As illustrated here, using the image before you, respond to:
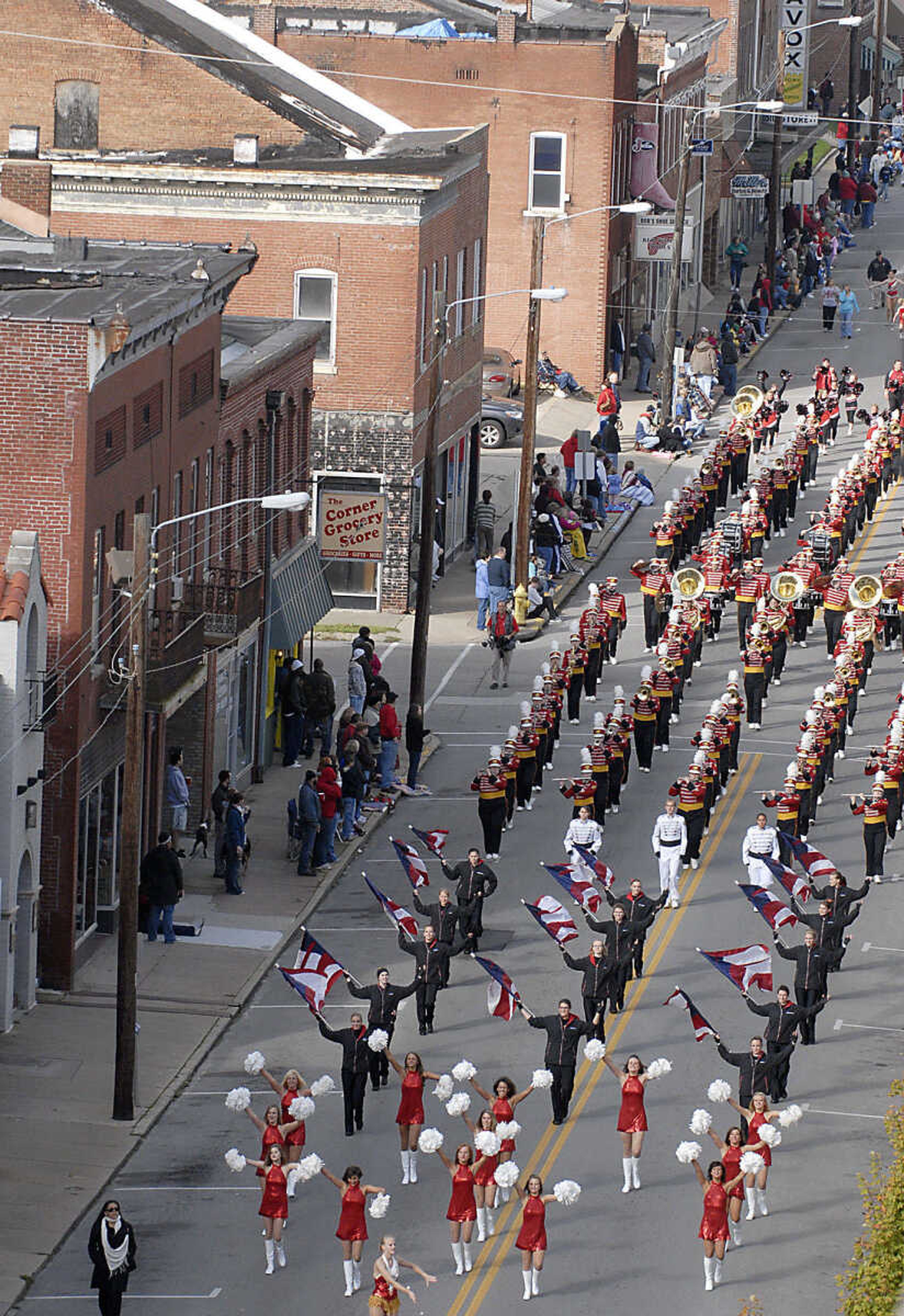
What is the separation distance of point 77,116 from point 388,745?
63.2 ft

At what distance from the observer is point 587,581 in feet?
189

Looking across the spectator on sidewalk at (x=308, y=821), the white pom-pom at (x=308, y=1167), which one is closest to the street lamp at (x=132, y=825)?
the white pom-pom at (x=308, y=1167)

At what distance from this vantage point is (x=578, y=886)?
116 feet

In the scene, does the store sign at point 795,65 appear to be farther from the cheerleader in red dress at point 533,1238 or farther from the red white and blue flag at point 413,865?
the cheerleader in red dress at point 533,1238

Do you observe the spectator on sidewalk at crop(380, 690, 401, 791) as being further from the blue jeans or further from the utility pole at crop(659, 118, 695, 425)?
the utility pole at crop(659, 118, 695, 425)

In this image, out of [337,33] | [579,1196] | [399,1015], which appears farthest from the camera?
[337,33]

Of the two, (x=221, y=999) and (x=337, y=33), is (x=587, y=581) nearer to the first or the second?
(x=337, y=33)

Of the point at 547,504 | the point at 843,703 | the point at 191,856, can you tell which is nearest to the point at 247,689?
the point at 191,856

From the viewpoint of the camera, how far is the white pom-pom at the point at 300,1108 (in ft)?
92.6

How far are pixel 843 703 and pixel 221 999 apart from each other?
1312cm

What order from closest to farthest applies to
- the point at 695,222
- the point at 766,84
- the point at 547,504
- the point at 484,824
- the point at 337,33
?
the point at 484,824 → the point at 547,504 → the point at 337,33 → the point at 695,222 → the point at 766,84

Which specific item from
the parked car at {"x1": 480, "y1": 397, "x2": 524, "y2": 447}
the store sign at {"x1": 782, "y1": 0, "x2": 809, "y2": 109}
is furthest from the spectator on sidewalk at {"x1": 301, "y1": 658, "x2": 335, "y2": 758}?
the store sign at {"x1": 782, "y1": 0, "x2": 809, "y2": 109}

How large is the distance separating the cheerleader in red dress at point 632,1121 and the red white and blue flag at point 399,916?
580 centimetres

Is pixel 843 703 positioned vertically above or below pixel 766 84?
below
